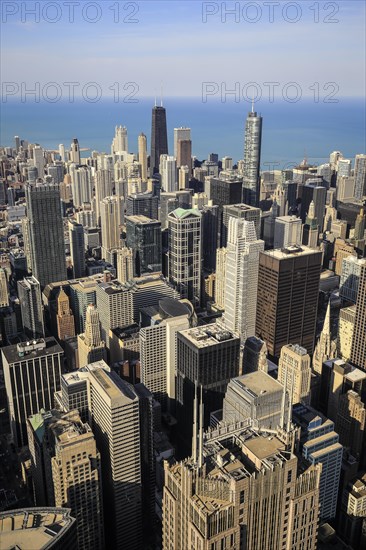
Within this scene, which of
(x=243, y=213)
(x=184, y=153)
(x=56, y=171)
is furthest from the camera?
(x=184, y=153)

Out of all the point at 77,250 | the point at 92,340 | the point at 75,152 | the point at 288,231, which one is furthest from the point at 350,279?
the point at 75,152

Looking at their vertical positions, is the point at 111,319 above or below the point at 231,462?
below

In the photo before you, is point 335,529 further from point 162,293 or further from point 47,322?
point 47,322

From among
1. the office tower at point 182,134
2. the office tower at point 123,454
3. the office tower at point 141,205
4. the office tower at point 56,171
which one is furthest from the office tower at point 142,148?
the office tower at point 123,454

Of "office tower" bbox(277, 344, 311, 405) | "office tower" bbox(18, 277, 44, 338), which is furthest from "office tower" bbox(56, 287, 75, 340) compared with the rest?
"office tower" bbox(277, 344, 311, 405)

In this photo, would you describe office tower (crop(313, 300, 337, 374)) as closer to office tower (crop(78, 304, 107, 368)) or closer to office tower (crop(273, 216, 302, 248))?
office tower (crop(78, 304, 107, 368))

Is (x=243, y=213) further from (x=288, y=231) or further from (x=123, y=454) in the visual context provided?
(x=123, y=454)

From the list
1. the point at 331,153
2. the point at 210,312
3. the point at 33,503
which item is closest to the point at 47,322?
the point at 210,312
